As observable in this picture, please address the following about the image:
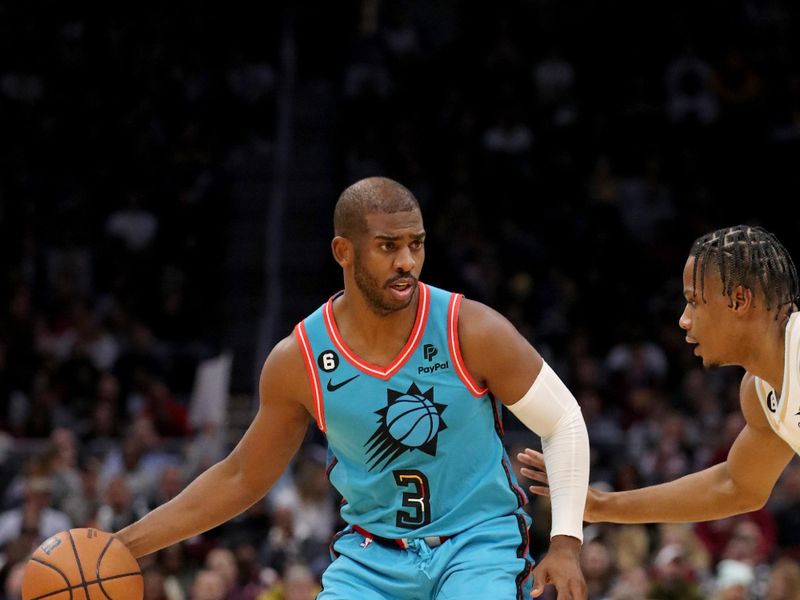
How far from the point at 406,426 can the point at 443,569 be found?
511mm

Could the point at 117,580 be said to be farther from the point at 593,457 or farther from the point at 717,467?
the point at 593,457

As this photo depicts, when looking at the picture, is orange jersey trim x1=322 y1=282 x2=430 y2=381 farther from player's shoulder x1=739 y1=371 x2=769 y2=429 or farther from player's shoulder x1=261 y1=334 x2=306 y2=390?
player's shoulder x1=739 y1=371 x2=769 y2=429

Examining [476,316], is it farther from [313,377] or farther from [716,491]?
[716,491]

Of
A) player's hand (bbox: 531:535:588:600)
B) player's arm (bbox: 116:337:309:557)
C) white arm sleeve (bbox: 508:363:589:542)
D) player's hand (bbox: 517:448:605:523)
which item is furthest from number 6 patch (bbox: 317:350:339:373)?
player's hand (bbox: 531:535:588:600)

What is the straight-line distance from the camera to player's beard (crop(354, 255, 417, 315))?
199 inches

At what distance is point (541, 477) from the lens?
5.43m

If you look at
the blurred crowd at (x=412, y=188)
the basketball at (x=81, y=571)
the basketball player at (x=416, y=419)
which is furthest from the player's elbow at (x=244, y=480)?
the blurred crowd at (x=412, y=188)

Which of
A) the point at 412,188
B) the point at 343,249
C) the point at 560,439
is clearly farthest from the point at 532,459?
the point at 412,188

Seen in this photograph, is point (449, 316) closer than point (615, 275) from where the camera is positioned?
Yes

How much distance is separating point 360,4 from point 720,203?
17.6ft

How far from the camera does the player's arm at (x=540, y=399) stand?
4996 millimetres

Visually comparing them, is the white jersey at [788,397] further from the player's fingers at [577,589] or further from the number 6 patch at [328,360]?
the number 6 patch at [328,360]

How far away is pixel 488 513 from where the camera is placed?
508 cm

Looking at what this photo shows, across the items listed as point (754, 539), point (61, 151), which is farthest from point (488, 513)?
point (61, 151)
